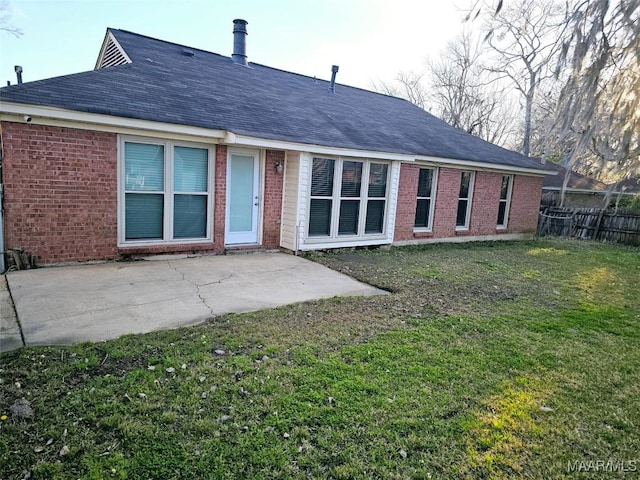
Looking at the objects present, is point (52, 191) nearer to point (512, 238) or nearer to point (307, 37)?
point (307, 37)

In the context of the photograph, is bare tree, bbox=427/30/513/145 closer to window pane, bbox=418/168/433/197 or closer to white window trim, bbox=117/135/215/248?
window pane, bbox=418/168/433/197

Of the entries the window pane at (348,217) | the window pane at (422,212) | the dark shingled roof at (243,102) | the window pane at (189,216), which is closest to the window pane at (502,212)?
the dark shingled roof at (243,102)

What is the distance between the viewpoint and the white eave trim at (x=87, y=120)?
18.4 feet

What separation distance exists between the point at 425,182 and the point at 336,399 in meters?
8.95

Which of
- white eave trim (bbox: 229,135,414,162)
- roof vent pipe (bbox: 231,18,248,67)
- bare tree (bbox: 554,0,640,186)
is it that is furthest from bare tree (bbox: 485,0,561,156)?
roof vent pipe (bbox: 231,18,248,67)

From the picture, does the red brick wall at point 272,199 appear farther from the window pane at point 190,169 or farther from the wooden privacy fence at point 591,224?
the wooden privacy fence at point 591,224

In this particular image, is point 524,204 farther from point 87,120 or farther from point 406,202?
point 87,120

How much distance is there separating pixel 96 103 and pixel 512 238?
1302 centimetres

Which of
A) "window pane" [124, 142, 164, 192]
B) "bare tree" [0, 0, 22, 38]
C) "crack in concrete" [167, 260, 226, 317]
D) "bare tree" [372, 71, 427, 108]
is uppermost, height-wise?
"bare tree" [372, 71, 427, 108]

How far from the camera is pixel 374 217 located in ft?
32.5

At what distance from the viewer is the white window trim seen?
266 inches

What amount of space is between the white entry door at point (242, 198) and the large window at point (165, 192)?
52 cm

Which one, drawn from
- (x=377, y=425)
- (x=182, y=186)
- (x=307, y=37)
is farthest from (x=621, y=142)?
(x=307, y=37)

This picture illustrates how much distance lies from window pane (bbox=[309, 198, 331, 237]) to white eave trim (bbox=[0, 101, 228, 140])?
2632mm
